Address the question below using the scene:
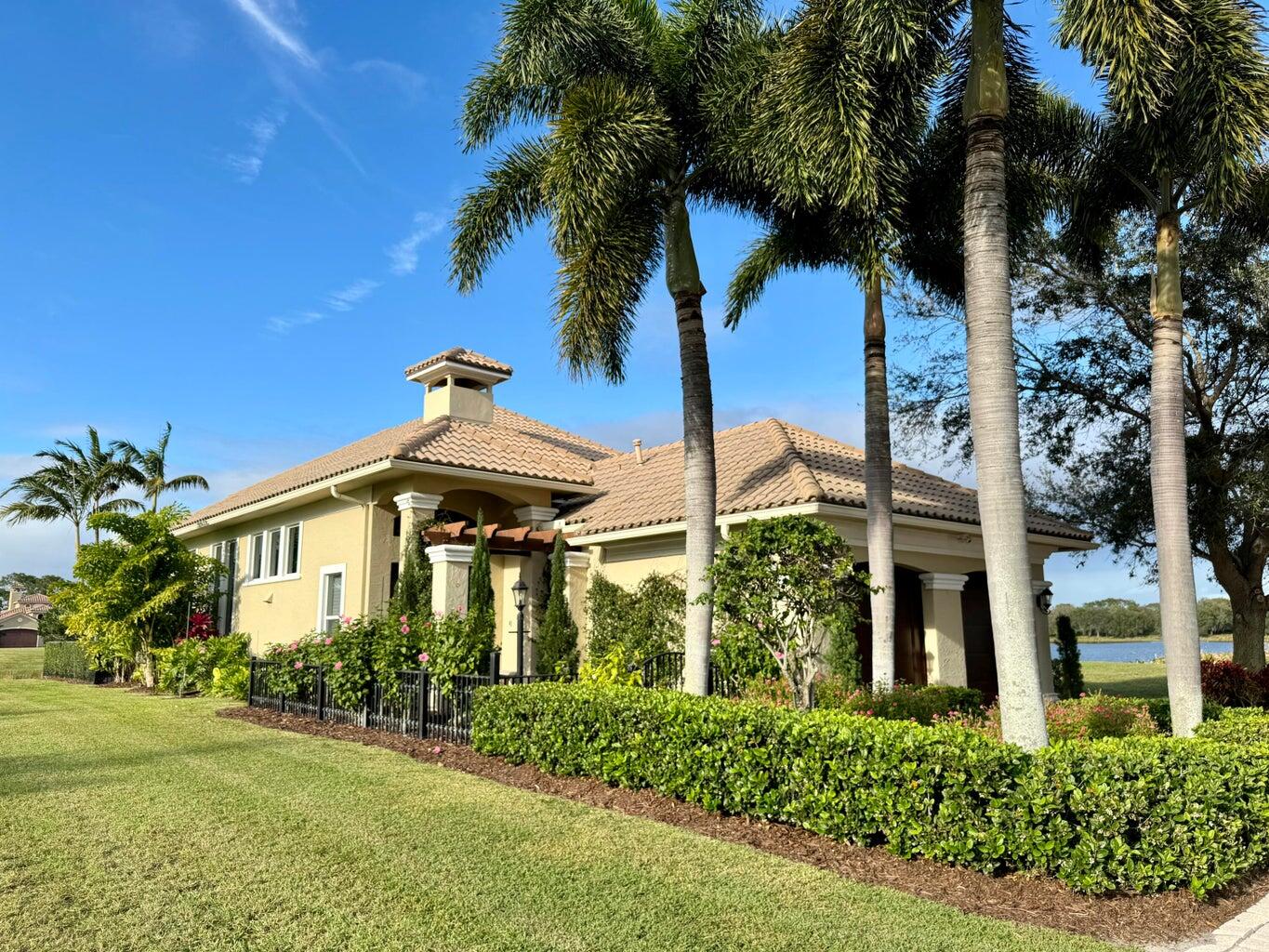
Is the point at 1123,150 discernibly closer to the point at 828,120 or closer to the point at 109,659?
the point at 828,120

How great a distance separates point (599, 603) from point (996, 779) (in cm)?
1117

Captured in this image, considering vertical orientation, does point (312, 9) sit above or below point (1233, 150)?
above

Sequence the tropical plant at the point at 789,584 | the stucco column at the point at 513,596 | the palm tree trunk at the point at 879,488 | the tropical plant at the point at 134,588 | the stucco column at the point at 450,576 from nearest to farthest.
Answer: the tropical plant at the point at 789,584
the palm tree trunk at the point at 879,488
the stucco column at the point at 450,576
the stucco column at the point at 513,596
the tropical plant at the point at 134,588

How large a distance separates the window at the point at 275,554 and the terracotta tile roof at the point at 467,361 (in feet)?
15.9

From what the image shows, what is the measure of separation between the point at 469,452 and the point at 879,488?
868 cm

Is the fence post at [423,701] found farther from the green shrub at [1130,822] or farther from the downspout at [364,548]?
the green shrub at [1130,822]

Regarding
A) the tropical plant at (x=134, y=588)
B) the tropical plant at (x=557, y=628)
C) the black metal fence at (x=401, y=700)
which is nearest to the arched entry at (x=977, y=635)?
the tropical plant at (x=557, y=628)

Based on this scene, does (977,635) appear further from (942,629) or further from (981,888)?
(981,888)

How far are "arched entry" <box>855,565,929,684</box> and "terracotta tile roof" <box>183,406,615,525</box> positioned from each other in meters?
7.00

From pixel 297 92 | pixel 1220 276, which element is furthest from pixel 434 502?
pixel 1220 276

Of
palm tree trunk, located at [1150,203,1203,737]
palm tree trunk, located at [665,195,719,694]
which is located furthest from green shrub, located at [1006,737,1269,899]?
palm tree trunk, located at [665,195,719,694]

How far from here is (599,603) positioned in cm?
1691

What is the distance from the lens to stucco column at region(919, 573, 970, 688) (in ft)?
53.7

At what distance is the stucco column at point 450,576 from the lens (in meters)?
14.5
